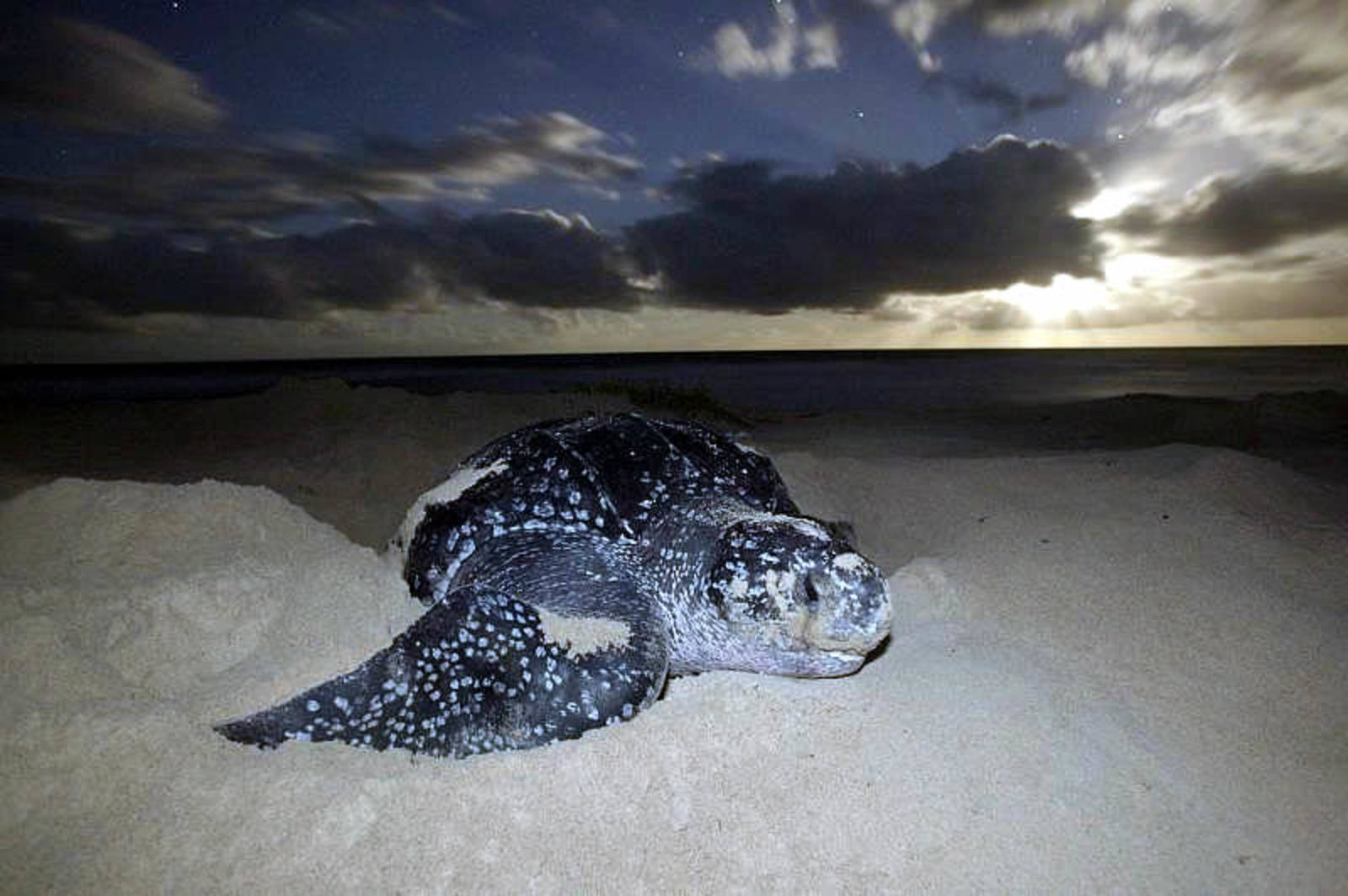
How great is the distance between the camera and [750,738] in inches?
64.3

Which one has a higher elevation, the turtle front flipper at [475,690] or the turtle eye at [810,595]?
the turtle eye at [810,595]

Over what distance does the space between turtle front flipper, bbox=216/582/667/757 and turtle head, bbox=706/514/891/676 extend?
0.30 m

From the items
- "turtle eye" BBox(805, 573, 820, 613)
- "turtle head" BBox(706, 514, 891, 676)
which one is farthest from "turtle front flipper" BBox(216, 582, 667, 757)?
"turtle eye" BBox(805, 573, 820, 613)

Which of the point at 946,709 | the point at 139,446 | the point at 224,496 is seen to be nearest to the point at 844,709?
the point at 946,709

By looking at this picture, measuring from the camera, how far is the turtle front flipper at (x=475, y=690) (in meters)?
1.60

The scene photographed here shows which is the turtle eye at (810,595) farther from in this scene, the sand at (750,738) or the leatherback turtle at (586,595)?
the sand at (750,738)

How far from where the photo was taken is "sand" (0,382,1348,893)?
1297 millimetres

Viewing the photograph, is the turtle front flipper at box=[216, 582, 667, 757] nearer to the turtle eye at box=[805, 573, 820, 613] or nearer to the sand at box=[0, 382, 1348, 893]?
the sand at box=[0, 382, 1348, 893]

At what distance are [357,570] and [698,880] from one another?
181 centimetres

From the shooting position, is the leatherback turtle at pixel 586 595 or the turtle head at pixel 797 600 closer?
the leatherback turtle at pixel 586 595

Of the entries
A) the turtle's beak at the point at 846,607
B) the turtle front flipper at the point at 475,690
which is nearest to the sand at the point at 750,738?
the turtle front flipper at the point at 475,690

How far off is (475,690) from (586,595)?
0.51 m

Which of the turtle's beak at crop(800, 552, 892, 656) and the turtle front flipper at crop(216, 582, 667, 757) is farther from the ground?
the turtle's beak at crop(800, 552, 892, 656)

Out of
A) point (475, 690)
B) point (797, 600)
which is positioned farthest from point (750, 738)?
point (475, 690)
